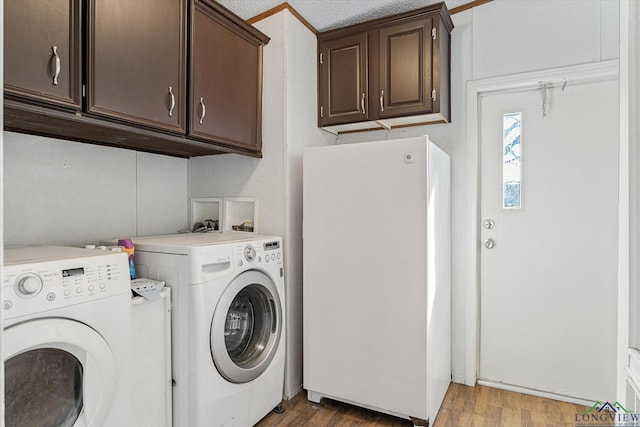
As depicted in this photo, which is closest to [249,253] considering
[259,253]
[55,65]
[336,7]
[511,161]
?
[259,253]

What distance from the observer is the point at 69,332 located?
4.00 ft

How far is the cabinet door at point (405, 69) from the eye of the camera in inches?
90.5

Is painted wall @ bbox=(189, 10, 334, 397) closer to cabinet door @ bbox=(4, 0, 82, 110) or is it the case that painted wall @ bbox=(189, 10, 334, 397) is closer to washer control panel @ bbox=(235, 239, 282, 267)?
washer control panel @ bbox=(235, 239, 282, 267)

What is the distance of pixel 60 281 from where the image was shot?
123cm

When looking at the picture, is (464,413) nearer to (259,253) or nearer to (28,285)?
(259,253)

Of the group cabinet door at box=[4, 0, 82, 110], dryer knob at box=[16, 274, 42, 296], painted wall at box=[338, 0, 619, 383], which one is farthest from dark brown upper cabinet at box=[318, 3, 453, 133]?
dryer knob at box=[16, 274, 42, 296]

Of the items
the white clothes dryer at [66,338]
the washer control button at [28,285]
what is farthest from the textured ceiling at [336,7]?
the washer control button at [28,285]

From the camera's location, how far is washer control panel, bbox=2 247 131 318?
1114mm

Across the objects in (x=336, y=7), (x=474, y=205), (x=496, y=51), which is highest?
(x=336, y=7)

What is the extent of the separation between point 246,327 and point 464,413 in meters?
1.32

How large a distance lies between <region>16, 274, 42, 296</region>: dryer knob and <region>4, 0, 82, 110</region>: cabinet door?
61cm

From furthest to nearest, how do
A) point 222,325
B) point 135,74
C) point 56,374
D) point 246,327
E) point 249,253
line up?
1. point 246,327
2. point 249,253
3. point 222,325
4. point 135,74
5. point 56,374

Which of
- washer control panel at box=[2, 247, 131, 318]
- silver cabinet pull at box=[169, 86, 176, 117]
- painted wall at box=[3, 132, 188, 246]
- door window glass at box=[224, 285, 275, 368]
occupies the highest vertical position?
silver cabinet pull at box=[169, 86, 176, 117]

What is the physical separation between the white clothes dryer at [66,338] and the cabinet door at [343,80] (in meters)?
1.68
